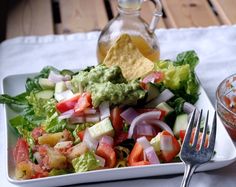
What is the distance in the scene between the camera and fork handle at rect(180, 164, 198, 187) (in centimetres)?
100

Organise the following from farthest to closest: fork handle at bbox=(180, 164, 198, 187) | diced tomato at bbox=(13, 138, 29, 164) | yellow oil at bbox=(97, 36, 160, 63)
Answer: yellow oil at bbox=(97, 36, 160, 63), diced tomato at bbox=(13, 138, 29, 164), fork handle at bbox=(180, 164, 198, 187)

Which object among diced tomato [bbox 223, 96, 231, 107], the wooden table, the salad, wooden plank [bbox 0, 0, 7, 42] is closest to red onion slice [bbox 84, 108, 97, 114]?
the salad

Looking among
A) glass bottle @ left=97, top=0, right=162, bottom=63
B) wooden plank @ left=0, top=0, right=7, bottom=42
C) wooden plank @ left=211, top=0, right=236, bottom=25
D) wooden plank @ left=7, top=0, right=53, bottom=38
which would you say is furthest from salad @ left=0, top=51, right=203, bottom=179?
wooden plank @ left=0, top=0, right=7, bottom=42

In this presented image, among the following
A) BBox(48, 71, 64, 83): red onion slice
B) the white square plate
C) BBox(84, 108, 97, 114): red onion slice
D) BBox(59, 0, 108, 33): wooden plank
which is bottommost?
the white square plate

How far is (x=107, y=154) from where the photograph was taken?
1093 millimetres

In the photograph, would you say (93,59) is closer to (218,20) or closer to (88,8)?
(88,8)

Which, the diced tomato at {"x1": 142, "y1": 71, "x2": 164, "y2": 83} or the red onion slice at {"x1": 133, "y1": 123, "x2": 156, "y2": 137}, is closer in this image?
the red onion slice at {"x1": 133, "y1": 123, "x2": 156, "y2": 137}

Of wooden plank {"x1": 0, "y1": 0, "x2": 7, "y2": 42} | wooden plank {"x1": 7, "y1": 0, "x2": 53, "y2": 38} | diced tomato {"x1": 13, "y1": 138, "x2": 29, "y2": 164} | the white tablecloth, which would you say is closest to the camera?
diced tomato {"x1": 13, "y1": 138, "x2": 29, "y2": 164}

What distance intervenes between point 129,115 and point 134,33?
35 centimetres

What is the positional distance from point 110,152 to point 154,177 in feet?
0.34

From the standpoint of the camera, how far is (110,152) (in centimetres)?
109

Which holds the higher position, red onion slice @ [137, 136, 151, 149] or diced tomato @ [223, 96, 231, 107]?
red onion slice @ [137, 136, 151, 149]

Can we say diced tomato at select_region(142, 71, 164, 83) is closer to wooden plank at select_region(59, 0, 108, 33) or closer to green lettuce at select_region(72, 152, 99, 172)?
green lettuce at select_region(72, 152, 99, 172)

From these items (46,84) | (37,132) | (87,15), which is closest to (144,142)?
(37,132)
